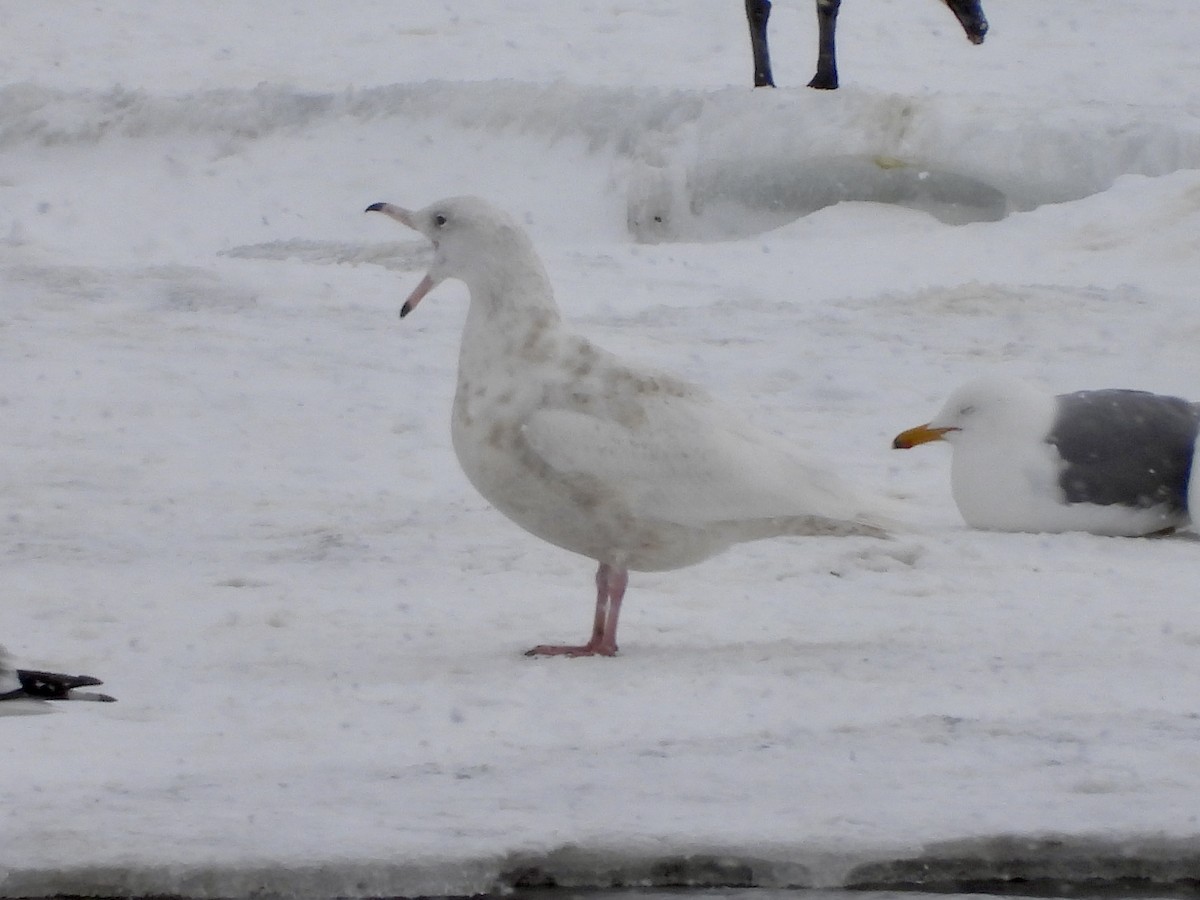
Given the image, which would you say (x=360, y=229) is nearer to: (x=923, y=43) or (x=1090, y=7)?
(x=923, y=43)

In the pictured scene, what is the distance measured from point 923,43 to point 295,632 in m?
12.8

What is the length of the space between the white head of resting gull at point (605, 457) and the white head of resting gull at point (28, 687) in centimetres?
150

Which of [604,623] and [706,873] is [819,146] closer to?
[604,623]

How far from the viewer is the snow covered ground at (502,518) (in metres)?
3.50

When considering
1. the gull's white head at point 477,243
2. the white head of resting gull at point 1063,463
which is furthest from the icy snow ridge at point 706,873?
the white head of resting gull at point 1063,463

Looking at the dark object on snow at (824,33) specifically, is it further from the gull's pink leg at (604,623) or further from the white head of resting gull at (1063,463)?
the gull's pink leg at (604,623)

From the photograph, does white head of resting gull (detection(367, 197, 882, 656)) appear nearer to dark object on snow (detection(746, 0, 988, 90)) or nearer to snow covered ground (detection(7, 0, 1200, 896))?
snow covered ground (detection(7, 0, 1200, 896))

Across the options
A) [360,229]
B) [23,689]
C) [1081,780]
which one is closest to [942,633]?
[1081,780]

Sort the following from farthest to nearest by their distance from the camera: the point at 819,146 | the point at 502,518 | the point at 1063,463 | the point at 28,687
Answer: the point at 819,146
the point at 502,518
the point at 1063,463
the point at 28,687

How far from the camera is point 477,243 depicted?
16.0ft

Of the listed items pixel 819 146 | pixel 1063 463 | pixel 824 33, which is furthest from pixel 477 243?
pixel 824 33

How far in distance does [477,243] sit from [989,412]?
193 centimetres

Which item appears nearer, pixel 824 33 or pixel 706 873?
pixel 706 873

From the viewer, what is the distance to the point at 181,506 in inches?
248
